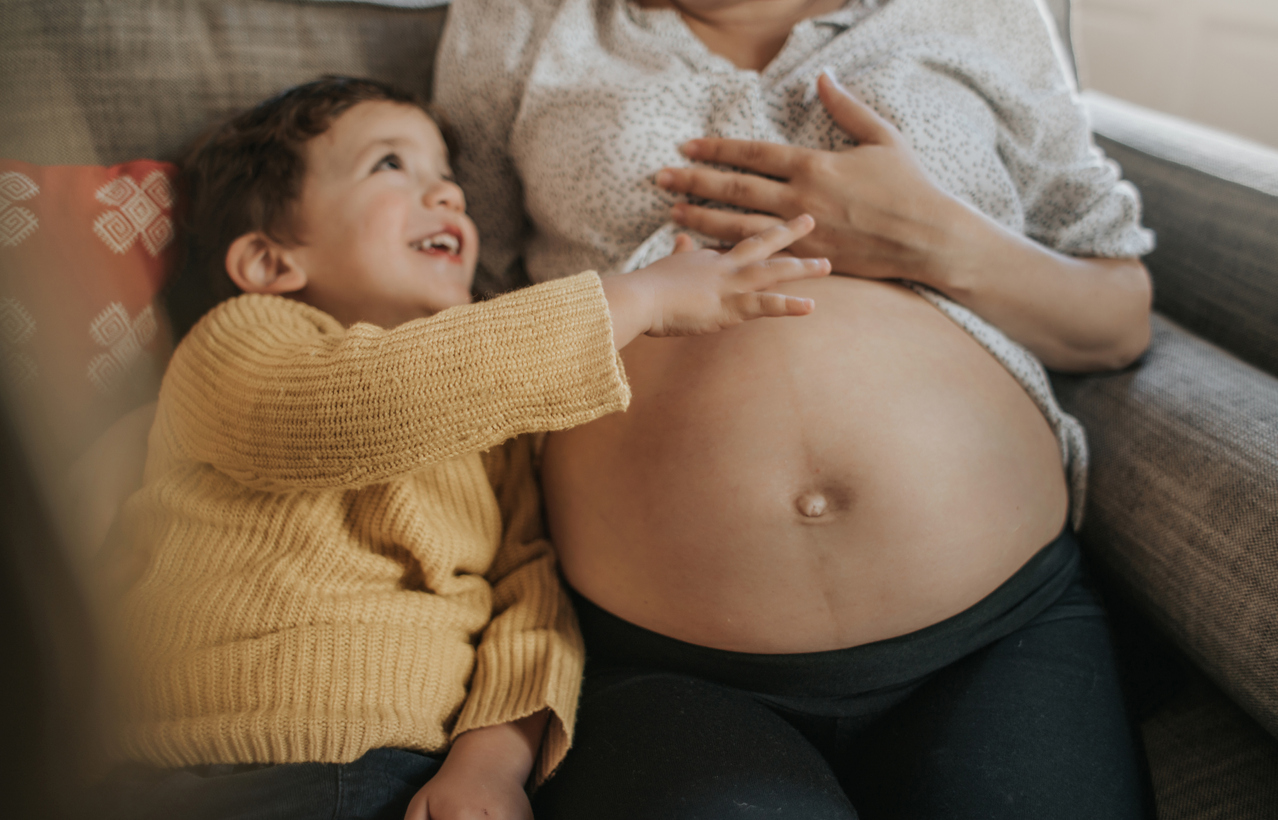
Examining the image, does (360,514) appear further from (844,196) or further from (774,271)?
(844,196)

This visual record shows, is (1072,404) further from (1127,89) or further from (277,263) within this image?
(1127,89)

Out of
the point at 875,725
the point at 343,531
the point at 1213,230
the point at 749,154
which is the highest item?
the point at 749,154

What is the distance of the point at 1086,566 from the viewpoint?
0.83m

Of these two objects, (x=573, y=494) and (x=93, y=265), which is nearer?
(x=93, y=265)

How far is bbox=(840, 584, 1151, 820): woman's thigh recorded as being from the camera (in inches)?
22.8

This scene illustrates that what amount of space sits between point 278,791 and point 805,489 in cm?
50

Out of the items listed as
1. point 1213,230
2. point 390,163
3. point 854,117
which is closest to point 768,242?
point 854,117

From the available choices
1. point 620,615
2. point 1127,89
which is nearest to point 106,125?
point 620,615

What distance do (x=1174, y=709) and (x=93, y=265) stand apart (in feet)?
3.62

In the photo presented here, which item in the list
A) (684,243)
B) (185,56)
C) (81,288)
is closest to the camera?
(81,288)

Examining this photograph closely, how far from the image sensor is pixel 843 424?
0.66 m

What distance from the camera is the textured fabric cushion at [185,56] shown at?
76cm

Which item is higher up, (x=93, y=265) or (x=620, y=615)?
(x=93, y=265)

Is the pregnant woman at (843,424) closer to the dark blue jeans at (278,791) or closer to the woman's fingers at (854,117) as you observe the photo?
the woman's fingers at (854,117)
